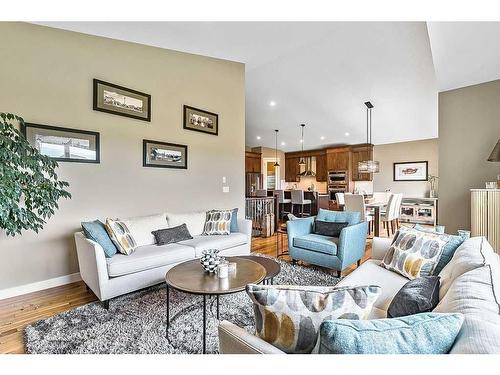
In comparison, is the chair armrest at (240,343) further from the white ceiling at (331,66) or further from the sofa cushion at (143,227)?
the white ceiling at (331,66)

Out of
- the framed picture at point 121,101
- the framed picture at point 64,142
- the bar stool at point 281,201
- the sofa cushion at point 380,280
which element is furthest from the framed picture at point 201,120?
the bar stool at point 281,201

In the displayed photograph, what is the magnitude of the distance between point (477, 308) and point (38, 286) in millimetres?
3723

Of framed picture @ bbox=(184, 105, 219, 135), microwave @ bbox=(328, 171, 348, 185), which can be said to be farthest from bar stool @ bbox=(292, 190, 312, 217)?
framed picture @ bbox=(184, 105, 219, 135)

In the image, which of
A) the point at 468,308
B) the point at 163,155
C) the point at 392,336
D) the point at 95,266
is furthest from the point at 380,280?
the point at 163,155

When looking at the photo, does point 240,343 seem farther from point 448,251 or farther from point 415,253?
point 448,251

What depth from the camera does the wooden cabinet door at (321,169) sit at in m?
8.92

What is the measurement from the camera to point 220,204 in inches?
181

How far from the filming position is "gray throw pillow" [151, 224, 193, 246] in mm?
3077

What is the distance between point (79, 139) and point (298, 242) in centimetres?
300

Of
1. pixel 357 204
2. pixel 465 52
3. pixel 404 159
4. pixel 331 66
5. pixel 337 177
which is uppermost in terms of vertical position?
pixel 331 66

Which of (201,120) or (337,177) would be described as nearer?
(201,120)

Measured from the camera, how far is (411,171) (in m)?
7.70

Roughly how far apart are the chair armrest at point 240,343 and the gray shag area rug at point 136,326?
0.94 m
